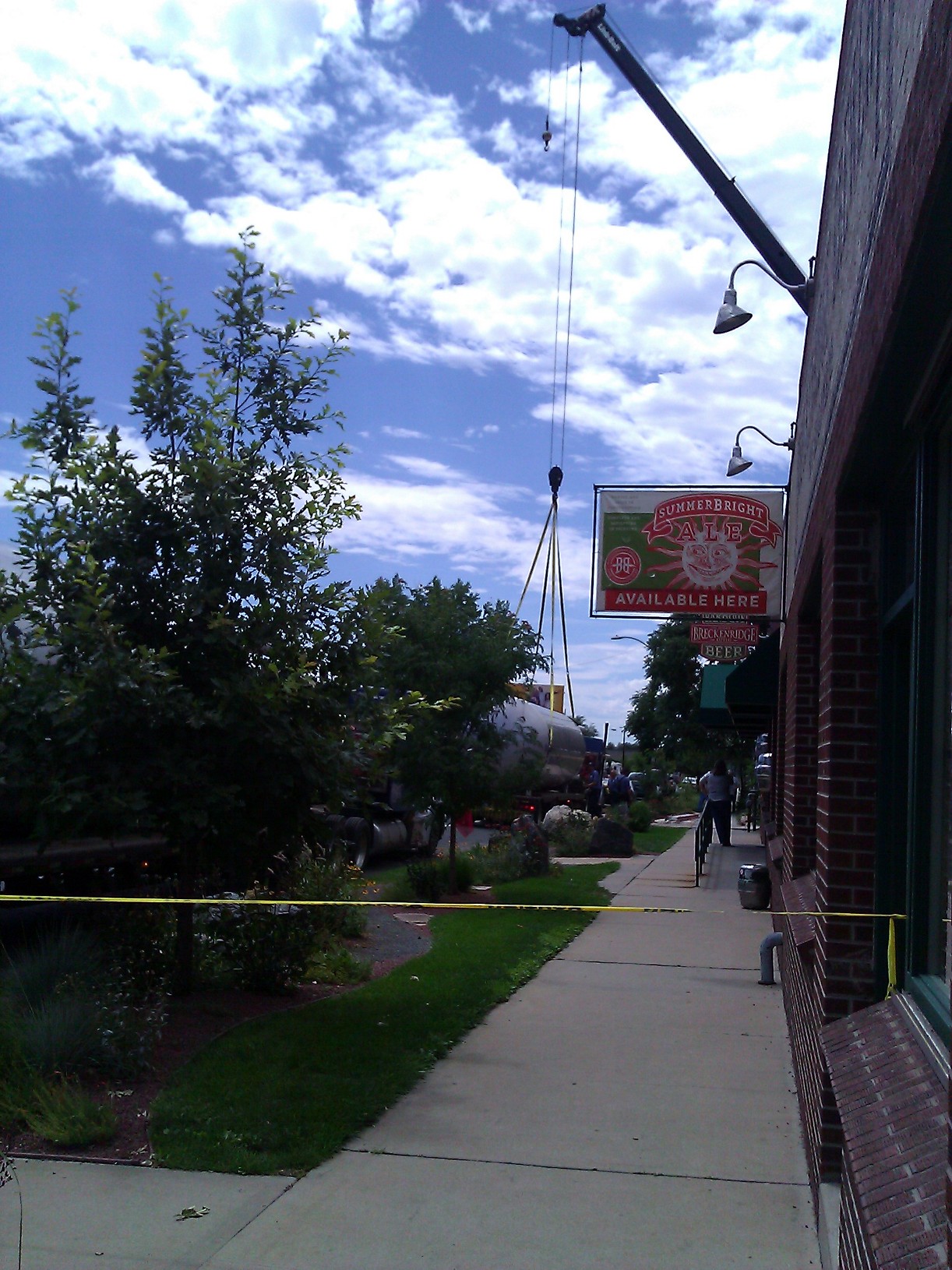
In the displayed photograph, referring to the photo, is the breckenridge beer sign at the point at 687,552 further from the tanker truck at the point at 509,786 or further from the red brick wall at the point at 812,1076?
the red brick wall at the point at 812,1076

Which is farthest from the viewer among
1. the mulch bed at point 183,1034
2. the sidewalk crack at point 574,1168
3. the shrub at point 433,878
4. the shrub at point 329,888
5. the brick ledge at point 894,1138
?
the shrub at point 433,878

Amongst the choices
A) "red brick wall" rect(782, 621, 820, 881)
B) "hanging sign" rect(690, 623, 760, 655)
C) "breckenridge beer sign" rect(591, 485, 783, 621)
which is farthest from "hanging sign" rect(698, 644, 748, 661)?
"red brick wall" rect(782, 621, 820, 881)

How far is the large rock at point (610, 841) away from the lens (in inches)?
1026

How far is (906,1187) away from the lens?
2941 mm

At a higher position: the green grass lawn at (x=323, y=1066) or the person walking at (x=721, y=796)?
the person walking at (x=721, y=796)

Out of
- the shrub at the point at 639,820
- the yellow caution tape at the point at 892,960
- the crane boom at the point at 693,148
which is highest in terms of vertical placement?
the crane boom at the point at 693,148

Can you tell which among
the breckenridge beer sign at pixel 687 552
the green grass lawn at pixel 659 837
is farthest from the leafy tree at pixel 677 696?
the breckenridge beer sign at pixel 687 552

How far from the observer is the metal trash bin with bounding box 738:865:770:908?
49.9ft

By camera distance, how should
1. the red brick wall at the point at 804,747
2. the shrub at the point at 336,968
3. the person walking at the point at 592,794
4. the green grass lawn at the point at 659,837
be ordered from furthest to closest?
the person walking at the point at 592,794
the green grass lawn at the point at 659,837
the shrub at the point at 336,968
the red brick wall at the point at 804,747

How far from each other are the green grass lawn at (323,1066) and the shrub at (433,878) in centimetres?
412

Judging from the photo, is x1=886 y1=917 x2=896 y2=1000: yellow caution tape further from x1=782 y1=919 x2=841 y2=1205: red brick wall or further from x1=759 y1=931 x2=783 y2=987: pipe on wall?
x1=759 y1=931 x2=783 y2=987: pipe on wall

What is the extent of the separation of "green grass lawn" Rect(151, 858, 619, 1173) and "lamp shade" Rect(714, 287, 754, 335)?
6.38m

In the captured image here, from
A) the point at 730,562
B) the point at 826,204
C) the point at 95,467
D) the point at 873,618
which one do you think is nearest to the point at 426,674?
the point at 730,562

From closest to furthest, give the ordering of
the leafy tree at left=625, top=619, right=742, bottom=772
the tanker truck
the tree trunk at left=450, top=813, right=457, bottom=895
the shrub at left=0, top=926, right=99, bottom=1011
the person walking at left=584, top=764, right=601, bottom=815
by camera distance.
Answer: the shrub at left=0, top=926, right=99, bottom=1011, the tree trunk at left=450, top=813, right=457, bottom=895, the tanker truck, the person walking at left=584, top=764, right=601, bottom=815, the leafy tree at left=625, top=619, right=742, bottom=772
